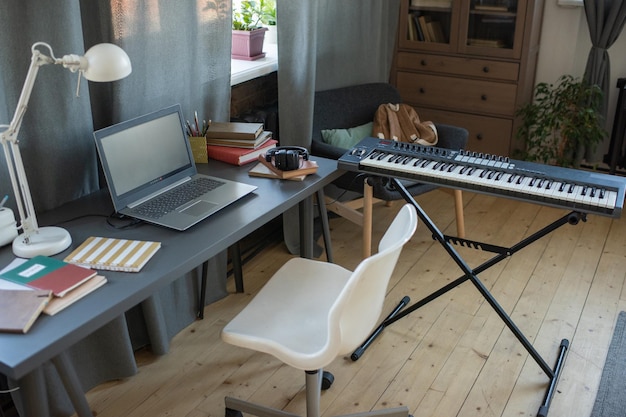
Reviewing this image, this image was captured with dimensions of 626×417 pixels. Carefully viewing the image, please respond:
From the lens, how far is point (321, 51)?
11.6 feet

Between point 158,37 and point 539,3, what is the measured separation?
243 cm

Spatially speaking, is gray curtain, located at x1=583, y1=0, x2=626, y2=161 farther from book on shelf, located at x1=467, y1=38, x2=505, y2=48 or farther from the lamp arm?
the lamp arm

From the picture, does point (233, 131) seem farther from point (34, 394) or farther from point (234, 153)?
point (34, 394)

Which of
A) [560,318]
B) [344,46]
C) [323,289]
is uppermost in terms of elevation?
[344,46]

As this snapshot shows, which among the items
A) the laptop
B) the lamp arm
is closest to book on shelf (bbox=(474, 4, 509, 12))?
the laptop

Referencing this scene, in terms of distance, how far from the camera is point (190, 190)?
2.24 meters

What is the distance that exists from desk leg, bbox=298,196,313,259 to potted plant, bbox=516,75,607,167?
179cm

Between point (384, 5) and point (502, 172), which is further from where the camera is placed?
point (384, 5)

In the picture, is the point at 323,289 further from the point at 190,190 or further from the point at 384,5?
the point at 384,5

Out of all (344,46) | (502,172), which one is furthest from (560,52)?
(502,172)

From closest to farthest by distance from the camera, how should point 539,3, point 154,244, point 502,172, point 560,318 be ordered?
point 154,244, point 502,172, point 560,318, point 539,3

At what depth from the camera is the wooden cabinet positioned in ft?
12.8

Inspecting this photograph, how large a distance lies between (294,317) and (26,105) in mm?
912

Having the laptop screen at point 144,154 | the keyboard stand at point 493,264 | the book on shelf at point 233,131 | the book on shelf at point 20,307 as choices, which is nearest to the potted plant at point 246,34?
the book on shelf at point 233,131
